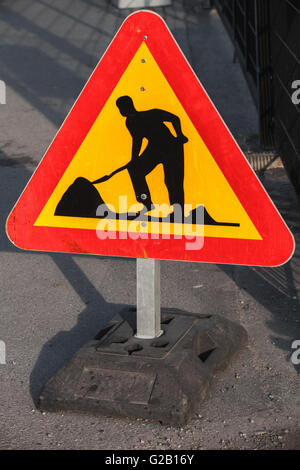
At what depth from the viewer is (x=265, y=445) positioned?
3.61 meters

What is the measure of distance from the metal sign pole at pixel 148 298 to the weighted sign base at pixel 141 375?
0.05 meters

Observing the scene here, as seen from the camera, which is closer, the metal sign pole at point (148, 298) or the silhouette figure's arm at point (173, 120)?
the silhouette figure's arm at point (173, 120)

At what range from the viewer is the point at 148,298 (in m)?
4.11

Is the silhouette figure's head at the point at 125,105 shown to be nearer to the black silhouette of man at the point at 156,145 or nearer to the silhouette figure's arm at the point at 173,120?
the black silhouette of man at the point at 156,145

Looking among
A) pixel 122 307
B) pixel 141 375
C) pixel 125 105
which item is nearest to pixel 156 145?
pixel 125 105

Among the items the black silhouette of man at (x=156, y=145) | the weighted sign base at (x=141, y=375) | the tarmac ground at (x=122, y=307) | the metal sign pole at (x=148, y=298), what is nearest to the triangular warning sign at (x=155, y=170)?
the black silhouette of man at (x=156, y=145)

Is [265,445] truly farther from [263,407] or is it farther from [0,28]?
[0,28]

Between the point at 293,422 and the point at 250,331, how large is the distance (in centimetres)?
100

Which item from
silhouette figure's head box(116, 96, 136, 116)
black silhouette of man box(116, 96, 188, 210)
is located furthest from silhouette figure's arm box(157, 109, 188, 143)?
silhouette figure's head box(116, 96, 136, 116)

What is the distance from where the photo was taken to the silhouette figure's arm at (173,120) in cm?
372

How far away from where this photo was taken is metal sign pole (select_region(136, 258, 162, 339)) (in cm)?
405

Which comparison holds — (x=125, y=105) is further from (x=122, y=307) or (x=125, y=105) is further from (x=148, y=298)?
(x=122, y=307)

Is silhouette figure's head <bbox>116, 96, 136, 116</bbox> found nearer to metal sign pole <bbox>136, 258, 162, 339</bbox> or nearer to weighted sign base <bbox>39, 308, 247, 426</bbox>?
metal sign pole <bbox>136, 258, 162, 339</bbox>

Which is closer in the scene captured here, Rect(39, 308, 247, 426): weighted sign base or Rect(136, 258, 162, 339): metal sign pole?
Rect(39, 308, 247, 426): weighted sign base
